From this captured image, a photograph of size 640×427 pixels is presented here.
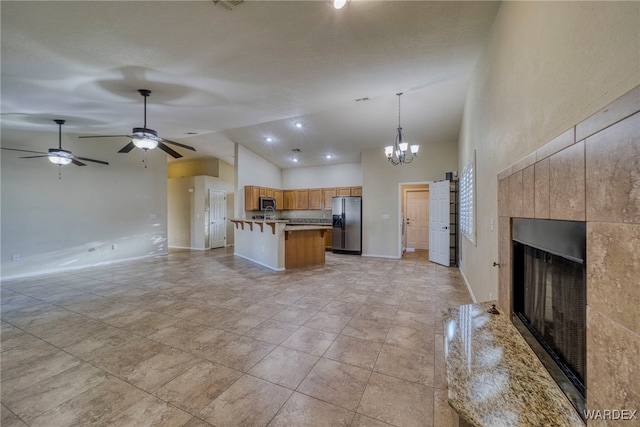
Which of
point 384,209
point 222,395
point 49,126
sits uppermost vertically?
point 49,126

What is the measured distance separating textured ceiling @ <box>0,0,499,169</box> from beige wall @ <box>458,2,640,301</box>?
2.01 ft

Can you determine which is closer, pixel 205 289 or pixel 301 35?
pixel 301 35

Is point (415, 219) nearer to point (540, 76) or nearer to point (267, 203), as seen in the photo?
point (267, 203)

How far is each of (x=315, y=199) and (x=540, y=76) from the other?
7256 millimetres

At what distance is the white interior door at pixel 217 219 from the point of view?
8.79 metres

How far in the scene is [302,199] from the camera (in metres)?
8.77

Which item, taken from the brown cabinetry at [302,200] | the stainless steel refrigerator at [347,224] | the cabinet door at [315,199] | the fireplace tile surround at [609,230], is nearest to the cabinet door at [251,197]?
the brown cabinetry at [302,200]

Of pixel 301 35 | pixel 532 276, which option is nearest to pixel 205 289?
pixel 301 35

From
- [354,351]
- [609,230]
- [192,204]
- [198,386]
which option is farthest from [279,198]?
[609,230]

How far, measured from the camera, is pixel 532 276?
1.58 metres

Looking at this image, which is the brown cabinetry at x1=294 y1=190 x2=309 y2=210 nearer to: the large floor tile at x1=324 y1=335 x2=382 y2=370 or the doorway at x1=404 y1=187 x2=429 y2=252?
the doorway at x1=404 y1=187 x2=429 y2=252

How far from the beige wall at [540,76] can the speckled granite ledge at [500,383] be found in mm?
1034

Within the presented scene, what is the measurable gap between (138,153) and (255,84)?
5328 millimetres

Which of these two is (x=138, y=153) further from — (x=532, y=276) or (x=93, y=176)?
(x=532, y=276)
